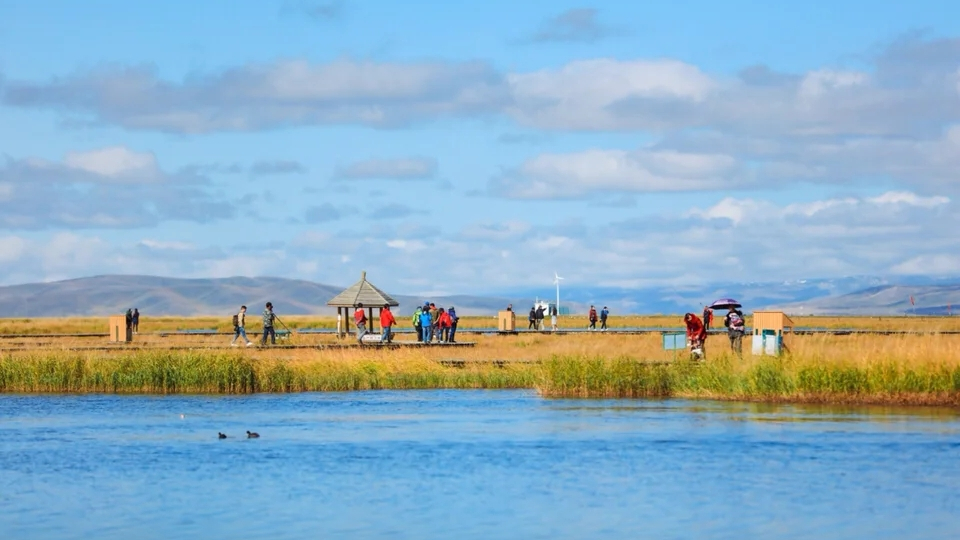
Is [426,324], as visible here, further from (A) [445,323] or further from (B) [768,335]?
(B) [768,335]

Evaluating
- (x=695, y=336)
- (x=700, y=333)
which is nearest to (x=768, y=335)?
(x=700, y=333)

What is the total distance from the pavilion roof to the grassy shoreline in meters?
17.9

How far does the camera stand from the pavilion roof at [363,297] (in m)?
71.0

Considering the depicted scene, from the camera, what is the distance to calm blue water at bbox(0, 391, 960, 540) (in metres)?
23.9

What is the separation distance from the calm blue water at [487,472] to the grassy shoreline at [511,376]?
905 mm

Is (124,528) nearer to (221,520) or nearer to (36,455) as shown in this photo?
(221,520)

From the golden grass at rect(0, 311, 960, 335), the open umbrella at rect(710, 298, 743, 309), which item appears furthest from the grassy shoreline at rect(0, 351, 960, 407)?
the golden grass at rect(0, 311, 960, 335)

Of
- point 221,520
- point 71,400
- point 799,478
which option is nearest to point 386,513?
point 221,520

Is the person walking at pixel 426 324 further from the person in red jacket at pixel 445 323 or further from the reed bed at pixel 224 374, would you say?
the reed bed at pixel 224 374

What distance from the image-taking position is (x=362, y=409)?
42219 mm

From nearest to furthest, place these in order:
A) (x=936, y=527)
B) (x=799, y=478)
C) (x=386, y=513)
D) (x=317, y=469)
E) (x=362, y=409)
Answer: (x=936, y=527) → (x=386, y=513) → (x=799, y=478) → (x=317, y=469) → (x=362, y=409)


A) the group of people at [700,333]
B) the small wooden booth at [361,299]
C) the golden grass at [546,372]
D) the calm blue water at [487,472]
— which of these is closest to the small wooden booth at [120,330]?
the small wooden booth at [361,299]

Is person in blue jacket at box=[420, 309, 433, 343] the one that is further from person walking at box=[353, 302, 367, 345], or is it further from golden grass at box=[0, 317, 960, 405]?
golden grass at box=[0, 317, 960, 405]

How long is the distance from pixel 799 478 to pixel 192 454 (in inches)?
489
